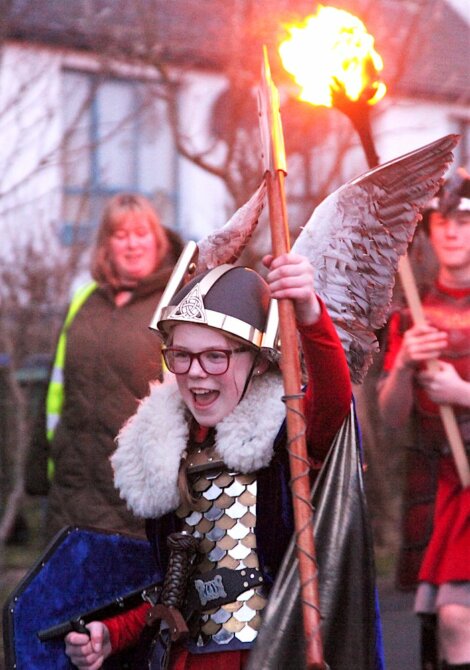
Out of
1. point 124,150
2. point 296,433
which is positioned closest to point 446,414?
Answer: point 296,433

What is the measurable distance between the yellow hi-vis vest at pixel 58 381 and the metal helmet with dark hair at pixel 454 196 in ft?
5.36

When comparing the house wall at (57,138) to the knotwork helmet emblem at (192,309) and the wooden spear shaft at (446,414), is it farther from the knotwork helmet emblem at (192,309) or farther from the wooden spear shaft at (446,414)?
the knotwork helmet emblem at (192,309)

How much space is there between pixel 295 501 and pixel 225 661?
24.0 inches

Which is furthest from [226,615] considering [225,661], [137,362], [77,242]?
[77,242]

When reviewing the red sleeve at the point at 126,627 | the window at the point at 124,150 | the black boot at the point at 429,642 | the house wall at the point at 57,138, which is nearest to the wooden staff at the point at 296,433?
the red sleeve at the point at 126,627

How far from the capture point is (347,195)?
335cm

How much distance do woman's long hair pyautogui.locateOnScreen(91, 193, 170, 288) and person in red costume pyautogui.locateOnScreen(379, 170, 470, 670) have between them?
49.7 inches

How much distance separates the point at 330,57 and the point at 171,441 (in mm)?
1302

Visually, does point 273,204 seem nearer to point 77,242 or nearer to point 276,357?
point 276,357

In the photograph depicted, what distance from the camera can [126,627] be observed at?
3.50 m

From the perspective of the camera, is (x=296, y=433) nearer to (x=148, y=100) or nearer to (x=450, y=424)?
(x=450, y=424)

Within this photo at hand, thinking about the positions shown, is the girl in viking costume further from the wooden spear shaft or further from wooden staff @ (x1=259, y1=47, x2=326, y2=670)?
the wooden spear shaft

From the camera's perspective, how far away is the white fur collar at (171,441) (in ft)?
10.4

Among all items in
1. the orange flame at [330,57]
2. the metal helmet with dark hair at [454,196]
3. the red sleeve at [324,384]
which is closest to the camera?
the red sleeve at [324,384]
